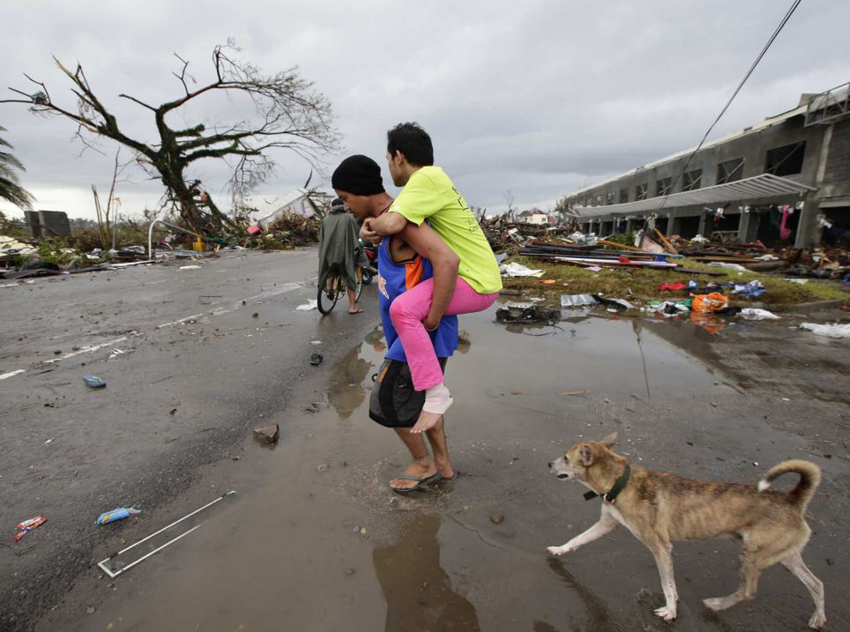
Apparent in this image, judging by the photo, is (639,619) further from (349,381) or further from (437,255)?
(349,381)

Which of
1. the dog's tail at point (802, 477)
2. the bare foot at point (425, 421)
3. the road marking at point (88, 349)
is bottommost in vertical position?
the road marking at point (88, 349)

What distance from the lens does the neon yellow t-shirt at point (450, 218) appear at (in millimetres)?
1922

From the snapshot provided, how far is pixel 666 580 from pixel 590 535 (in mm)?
336

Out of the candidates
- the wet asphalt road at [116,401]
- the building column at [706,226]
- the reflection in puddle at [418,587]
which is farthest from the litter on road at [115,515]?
the building column at [706,226]

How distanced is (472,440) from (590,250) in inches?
480

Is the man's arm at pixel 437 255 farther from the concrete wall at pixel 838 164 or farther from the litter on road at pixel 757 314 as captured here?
the concrete wall at pixel 838 164

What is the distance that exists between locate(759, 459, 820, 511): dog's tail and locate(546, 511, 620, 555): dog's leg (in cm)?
65

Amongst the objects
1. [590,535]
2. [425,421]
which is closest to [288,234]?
[425,421]

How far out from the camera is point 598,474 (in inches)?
81.0

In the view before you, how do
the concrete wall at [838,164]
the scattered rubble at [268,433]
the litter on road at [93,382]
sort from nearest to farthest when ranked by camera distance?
the scattered rubble at [268,433] → the litter on road at [93,382] → the concrete wall at [838,164]

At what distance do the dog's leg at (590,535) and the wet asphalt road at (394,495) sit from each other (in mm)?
75

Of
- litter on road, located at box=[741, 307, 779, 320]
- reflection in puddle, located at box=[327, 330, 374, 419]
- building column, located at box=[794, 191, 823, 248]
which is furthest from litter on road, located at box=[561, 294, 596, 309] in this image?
building column, located at box=[794, 191, 823, 248]

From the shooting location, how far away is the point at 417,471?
255 cm

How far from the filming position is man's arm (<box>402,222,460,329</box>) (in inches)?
76.9
